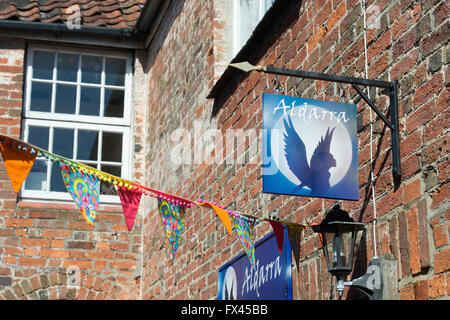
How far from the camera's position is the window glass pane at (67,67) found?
9335 mm

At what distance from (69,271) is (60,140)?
61.4 inches

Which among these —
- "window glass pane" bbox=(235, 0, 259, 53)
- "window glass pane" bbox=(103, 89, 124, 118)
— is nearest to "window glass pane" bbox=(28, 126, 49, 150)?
"window glass pane" bbox=(103, 89, 124, 118)

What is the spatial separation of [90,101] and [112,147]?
0.61 metres

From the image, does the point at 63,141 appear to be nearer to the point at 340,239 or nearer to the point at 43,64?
the point at 43,64

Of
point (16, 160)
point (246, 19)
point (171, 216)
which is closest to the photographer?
point (16, 160)

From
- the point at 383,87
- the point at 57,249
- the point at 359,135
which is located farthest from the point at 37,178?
the point at 383,87

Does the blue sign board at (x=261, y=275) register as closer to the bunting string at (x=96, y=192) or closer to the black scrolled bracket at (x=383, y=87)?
the bunting string at (x=96, y=192)

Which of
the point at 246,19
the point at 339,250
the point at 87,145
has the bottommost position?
the point at 339,250

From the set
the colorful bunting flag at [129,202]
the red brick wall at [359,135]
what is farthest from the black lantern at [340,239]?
the colorful bunting flag at [129,202]

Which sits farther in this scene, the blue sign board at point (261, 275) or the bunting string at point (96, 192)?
the blue sign board at point (261, 275)

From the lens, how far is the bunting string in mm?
4071

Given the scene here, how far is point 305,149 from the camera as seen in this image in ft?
12.8

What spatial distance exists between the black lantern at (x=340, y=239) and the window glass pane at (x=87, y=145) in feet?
18.1

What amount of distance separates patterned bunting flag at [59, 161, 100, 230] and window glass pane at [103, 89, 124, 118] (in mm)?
5205
